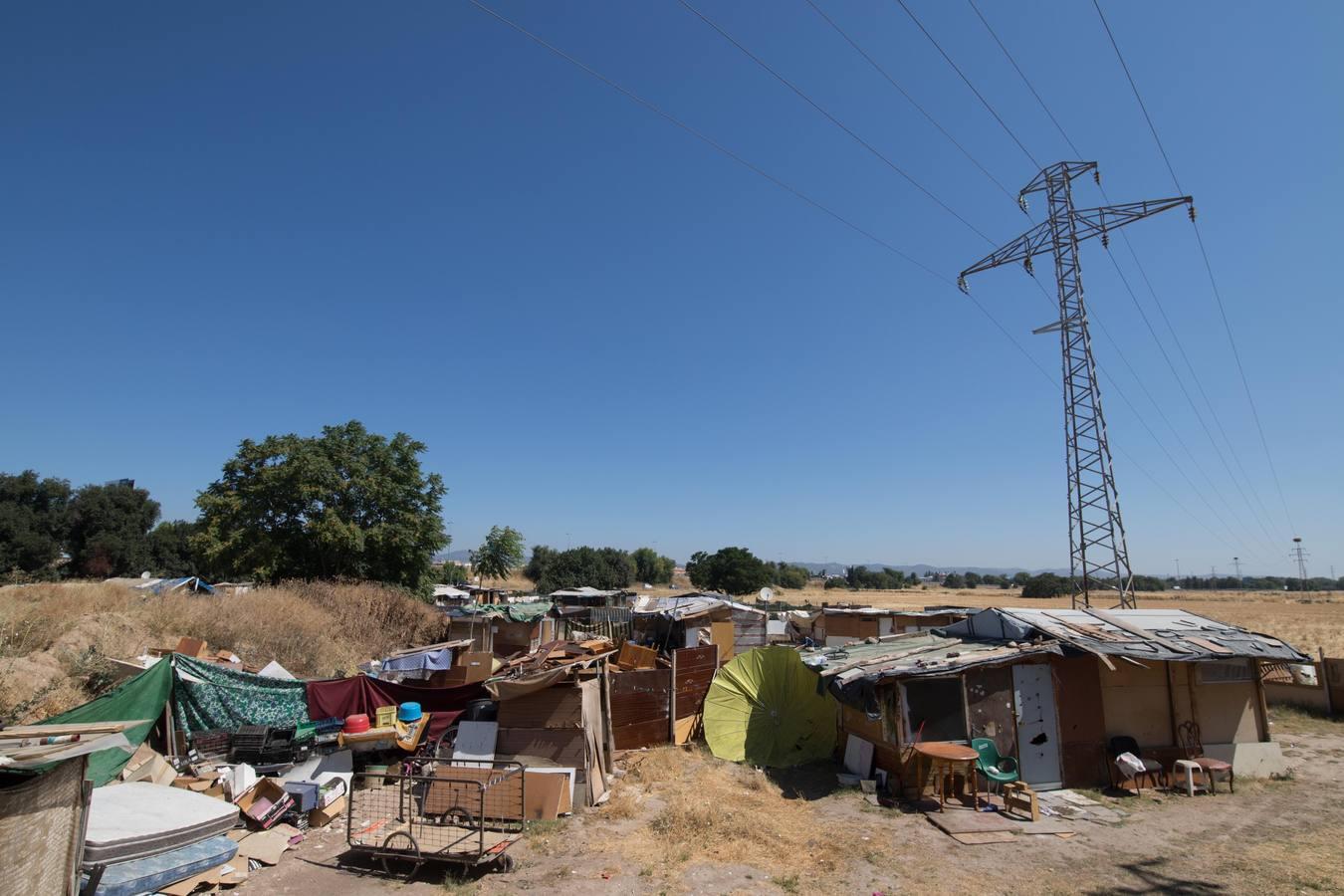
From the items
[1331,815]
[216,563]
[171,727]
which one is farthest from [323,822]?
[216,563]

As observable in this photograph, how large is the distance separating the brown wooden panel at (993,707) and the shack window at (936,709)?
0.21 meters

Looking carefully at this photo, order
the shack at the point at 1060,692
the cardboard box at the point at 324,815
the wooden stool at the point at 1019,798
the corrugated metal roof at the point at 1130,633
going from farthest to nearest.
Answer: the corrugated metal roof at the point at 1130,633
the shack at the point at 1060,692
the wooden stool at the point at 1019,798
the cardboard box at the point at 324,815

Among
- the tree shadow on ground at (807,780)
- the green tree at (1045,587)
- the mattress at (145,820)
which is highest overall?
the mattress at (145,820)

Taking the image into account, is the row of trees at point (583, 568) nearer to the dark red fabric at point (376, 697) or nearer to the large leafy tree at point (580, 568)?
the large leafy tree at point (580, 568)

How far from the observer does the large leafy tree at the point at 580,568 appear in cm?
7494

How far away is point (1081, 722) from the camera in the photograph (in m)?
12.1

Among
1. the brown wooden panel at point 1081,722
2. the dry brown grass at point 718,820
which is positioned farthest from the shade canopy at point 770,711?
the brown wooden panel at point 1081,722

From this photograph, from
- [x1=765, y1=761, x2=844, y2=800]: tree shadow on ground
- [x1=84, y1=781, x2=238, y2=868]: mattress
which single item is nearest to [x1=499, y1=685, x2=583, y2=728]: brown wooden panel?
[x1=765, y1=761, x2=844, y2=800]: tree shadow on ground

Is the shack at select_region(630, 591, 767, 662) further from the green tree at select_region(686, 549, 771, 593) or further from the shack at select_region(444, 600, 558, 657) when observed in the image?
the green tree at select_region(686, 549, 771, 593)

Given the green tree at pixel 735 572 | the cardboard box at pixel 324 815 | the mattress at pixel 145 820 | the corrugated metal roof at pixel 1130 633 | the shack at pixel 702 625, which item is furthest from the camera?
the green tree at pixel 735 572

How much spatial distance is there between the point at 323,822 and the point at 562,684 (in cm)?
386

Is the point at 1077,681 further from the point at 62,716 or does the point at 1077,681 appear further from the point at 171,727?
the point at 62,716

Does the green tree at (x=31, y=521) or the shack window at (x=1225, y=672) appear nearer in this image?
the shack window at (x=1225, y=672)

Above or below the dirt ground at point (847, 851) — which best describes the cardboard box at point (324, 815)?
above
